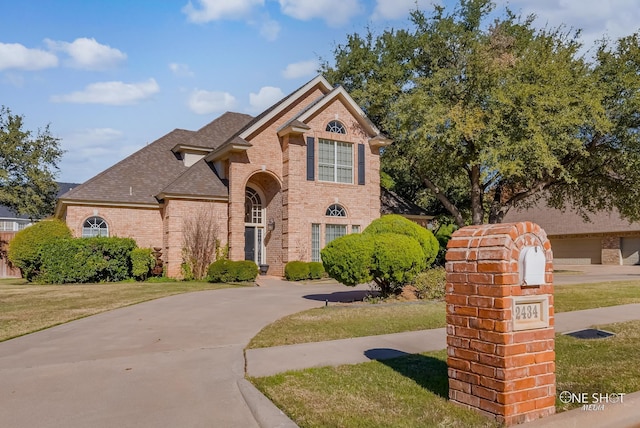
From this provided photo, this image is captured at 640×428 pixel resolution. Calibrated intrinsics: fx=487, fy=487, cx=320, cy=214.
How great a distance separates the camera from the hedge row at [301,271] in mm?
21719

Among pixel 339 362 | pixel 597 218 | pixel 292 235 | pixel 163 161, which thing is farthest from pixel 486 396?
pixel 597 218

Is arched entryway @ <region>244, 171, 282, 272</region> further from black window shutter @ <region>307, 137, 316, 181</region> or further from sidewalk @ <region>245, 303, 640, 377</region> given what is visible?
sidewalk @ <region>245, 303, 640, 377</region>

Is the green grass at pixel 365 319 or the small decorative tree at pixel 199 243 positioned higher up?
the small decorative tree at pixel 199 243

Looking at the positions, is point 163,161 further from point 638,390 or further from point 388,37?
point 638,390

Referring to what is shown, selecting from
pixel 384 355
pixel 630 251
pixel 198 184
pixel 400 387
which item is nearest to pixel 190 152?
pixel 198 184

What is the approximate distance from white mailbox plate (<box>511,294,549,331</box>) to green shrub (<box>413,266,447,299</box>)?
8707 mm

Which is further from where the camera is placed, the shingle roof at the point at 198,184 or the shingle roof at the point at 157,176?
the shingle roof at the point at 157,176

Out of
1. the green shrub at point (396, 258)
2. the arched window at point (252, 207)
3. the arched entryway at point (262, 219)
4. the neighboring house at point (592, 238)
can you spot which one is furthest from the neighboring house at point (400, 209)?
the green shrub at point (396, 258)

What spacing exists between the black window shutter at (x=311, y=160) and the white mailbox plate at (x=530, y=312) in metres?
19.8

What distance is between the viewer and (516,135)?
72.5ft

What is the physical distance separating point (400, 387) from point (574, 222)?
41.4 m

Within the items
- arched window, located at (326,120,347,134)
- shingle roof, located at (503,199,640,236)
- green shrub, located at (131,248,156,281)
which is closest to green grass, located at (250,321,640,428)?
green shrub, located at (131,248,156,281)

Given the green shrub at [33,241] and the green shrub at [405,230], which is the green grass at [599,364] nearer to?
the green shrub at [405,230]

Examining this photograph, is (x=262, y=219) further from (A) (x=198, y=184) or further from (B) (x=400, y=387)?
(B) (x=400, y=387)
